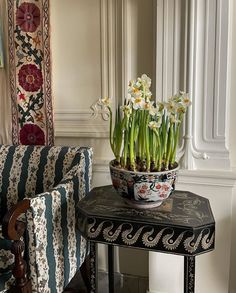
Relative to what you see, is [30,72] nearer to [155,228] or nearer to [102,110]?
[102,110]

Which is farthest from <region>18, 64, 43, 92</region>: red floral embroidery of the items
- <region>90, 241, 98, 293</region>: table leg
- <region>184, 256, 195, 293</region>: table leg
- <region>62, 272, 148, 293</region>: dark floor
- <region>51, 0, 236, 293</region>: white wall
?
<region>184, 256, 195, 293</region>: table leg

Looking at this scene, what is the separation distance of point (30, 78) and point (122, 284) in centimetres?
149

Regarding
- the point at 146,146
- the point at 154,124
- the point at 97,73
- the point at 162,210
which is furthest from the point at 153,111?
the point at 97,73

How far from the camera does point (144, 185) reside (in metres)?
1.49

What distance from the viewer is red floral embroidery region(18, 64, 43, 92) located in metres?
2.29

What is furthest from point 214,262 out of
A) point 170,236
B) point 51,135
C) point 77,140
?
point 51,135

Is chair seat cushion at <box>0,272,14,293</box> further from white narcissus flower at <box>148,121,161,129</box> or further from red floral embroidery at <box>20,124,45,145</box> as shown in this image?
red floral embroidery at <box>20,124,45,145</box>

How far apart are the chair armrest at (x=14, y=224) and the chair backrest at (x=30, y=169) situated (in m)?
0.55

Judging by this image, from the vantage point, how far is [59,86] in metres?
2.29

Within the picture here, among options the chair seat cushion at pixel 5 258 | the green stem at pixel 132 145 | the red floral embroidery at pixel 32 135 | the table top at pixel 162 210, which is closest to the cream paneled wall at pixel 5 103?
the red floral embroidery at pixel 32 135

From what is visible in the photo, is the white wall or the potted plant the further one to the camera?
the white wall

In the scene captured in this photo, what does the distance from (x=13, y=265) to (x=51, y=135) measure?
3.23 ft

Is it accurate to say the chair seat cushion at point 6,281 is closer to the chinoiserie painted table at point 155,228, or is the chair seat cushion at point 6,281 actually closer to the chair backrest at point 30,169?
the chinoiserie painted table at point 155,228

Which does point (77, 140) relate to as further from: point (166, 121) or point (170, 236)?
point (170, 236)
